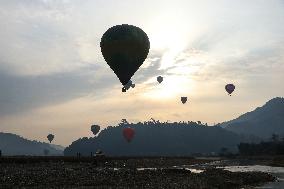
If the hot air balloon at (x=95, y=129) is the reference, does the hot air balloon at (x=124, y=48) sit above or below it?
below

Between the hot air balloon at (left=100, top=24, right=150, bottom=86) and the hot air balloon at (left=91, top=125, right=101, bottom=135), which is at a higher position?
the hot air balloon at (left=91, top=125, right=101, bottom=135)

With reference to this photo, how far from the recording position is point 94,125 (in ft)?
571

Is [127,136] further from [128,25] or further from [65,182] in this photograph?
[65,182]

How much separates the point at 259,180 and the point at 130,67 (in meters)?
22.4

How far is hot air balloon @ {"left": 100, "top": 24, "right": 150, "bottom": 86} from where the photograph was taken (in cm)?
5709

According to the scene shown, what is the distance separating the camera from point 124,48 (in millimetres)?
57156

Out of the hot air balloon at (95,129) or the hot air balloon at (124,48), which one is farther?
the hot air balloon at (95,129)

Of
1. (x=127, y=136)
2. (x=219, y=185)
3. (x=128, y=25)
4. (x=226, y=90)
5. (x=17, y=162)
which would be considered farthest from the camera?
(x=127, y=136)

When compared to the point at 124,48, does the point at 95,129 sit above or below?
above

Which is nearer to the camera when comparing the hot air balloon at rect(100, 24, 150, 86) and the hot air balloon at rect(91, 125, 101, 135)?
the hot air balloon at rect(100, 24, 150, 86)

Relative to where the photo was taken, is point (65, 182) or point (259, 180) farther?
point (259, 180)

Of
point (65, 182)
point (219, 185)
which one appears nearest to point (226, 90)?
point (219, 185)

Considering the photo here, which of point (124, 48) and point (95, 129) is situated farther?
point (95, 129)

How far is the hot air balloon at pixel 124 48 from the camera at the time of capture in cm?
5709
